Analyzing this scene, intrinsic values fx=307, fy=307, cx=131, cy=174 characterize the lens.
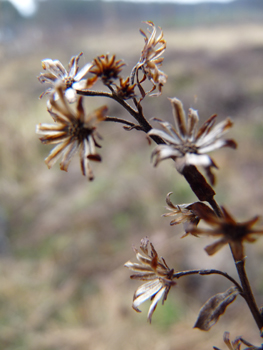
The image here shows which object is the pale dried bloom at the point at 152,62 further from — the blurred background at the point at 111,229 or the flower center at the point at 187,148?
the flower center at the point at 187,148

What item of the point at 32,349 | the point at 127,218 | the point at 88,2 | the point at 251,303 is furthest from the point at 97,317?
the point at 88,2

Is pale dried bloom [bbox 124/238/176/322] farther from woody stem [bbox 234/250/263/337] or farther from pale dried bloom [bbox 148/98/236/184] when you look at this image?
pale dried bloom [bbox 148/98/236/184]

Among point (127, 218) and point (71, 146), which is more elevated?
point (127, 218)

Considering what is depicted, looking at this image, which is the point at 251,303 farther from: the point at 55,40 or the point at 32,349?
the point at 55,40

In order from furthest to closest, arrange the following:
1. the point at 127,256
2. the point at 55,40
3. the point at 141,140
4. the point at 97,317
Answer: the point at 55,40 < the point at 141,140 < the point at 127,256 < the point at 97,317

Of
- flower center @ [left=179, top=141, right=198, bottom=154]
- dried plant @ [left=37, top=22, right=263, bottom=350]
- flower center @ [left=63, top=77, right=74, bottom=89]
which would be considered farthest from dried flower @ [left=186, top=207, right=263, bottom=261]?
flower center @ [left=63, top=77, right=74, bottom=89]

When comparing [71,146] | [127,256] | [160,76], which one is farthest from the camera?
[127,256]

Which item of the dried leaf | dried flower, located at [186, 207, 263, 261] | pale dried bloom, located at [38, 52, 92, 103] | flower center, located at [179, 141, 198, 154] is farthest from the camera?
the dried leaf
